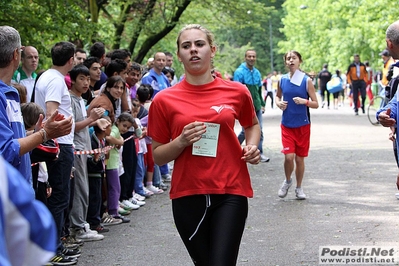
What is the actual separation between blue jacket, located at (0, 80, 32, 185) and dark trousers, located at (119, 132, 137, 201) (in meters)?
5.04

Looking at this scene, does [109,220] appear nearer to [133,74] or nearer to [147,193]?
[147,193]

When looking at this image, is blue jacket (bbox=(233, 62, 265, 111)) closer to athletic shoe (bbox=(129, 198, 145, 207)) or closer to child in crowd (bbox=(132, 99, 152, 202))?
child in crowd (bbox=(132, 99, 152, 202))

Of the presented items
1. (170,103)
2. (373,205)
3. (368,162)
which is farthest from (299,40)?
(170,103)

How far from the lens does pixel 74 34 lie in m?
13.1

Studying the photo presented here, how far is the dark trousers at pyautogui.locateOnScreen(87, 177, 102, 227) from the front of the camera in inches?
347

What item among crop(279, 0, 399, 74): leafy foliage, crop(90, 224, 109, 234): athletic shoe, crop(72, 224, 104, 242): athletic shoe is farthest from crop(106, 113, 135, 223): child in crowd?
crop(279, 0, 399, 74): leafy foliage

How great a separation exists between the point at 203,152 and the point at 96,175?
4224 mm

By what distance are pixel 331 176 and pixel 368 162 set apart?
202cm

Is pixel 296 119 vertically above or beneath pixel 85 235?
above

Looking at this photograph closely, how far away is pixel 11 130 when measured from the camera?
4.85m

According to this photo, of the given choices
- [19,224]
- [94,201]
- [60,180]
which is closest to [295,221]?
[94,201]

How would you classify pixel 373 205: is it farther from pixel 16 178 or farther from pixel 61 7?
pixel 16 178

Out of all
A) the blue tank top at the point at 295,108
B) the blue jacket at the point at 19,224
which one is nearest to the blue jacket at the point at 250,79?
the blue tank top at the point at 295,108

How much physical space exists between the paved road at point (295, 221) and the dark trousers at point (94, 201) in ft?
0.73
